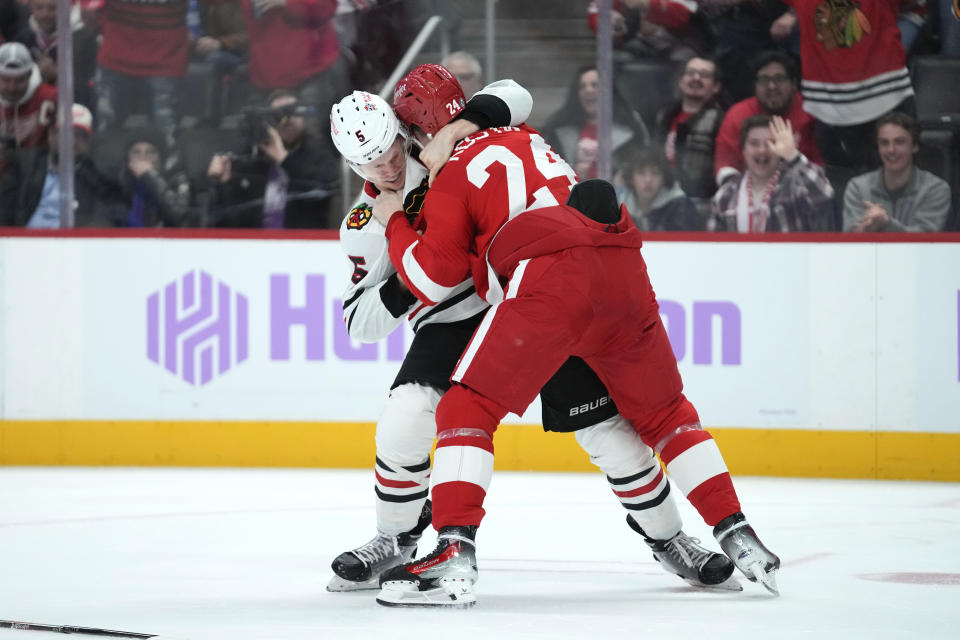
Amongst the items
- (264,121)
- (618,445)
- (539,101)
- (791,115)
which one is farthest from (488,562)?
(264,121)

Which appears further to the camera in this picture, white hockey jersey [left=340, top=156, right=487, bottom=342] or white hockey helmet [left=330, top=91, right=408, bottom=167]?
white hockey jersey [left=340, top=156, right=487, bottom=342]

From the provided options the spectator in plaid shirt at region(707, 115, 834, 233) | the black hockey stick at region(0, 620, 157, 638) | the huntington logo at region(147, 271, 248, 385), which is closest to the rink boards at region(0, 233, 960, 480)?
the huntington logo at region(147, 271, 248, 385)

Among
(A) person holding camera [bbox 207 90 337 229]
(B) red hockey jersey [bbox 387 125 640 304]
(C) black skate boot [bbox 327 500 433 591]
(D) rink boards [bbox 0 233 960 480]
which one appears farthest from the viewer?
(A) person holding camera [bbox 207 90 337 229]

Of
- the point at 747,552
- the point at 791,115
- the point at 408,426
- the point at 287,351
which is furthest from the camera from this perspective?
the point at 791,115

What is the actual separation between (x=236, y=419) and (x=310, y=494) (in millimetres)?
945

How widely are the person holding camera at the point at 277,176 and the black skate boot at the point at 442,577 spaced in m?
3.29

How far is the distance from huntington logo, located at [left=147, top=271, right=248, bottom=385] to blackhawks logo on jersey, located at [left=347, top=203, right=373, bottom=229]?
8.31 feet

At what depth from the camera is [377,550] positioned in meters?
2.90

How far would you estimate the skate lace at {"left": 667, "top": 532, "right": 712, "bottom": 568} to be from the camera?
9.39ft

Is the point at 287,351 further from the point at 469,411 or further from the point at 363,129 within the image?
the point at 469,411

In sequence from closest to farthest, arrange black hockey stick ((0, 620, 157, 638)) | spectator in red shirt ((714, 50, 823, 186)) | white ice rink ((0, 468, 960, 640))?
1. black hockey stick ((0, 620, 157, 638))
2. white ice rink ((0, 468, 960, 640))
3. spectator in red shirt ((714, 50, 823, 186))

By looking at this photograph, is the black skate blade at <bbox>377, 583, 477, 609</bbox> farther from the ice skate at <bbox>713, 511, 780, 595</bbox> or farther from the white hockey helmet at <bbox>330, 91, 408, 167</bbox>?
the white hockey helmet at <bbox>330, 91, 408, 167</bbox>

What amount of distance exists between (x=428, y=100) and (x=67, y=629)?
133cm

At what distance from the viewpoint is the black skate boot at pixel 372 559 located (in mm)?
2824
